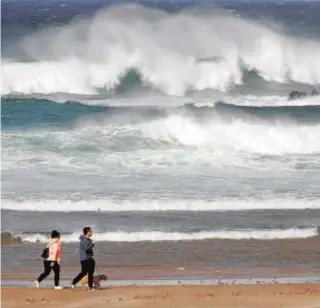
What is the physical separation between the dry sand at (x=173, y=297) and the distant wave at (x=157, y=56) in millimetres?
14736

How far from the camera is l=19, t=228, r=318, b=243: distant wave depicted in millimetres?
17109

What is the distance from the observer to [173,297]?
1336 centimetres

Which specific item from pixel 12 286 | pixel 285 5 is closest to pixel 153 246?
pixel 12 286

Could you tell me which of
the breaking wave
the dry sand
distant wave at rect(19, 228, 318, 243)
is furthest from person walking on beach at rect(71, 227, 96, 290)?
the breaking wave

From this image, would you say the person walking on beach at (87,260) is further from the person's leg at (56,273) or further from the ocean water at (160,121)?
the ocean water at (160,121)

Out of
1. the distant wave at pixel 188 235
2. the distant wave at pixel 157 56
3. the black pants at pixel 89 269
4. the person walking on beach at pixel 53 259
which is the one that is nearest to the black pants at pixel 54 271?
the person walking on beach at pixel 53 259

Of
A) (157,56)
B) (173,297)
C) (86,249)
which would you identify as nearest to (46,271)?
(86,249)

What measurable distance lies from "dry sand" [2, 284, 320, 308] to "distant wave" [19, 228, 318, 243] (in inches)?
125

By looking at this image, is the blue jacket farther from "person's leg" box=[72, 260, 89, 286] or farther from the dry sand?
the dry sand

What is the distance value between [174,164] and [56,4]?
732 inches

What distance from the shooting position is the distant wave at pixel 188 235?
17.1 meters

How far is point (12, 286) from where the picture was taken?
46.4 feet

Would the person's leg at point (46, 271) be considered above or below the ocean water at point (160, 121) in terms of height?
below

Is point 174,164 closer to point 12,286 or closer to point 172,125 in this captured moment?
point 172,125
